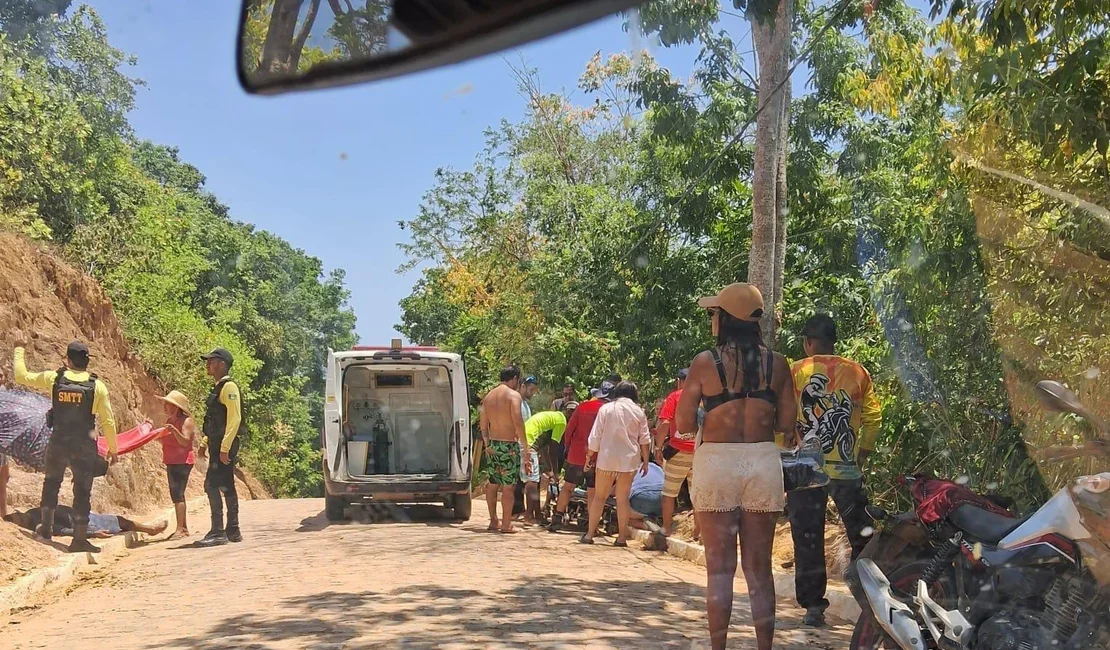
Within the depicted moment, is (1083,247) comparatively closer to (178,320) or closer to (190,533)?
(190,533)

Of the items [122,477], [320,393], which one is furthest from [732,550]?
[320,393]

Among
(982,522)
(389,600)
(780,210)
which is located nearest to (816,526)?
(982,522)

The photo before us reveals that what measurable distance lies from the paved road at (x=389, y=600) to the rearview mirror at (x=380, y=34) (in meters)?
3.12

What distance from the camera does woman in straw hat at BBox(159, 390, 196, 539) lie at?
10.1 metres

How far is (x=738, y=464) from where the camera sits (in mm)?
4840

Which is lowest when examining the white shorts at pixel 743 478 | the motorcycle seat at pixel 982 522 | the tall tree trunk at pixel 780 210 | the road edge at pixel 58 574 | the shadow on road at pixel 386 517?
the road edge at pixel 58 574

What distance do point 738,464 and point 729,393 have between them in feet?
1.06

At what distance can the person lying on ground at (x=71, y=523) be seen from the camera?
362 inches

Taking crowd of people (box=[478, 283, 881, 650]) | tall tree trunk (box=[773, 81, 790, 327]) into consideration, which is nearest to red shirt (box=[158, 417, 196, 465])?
crowd of people (box=[478, 283, 881, 650])

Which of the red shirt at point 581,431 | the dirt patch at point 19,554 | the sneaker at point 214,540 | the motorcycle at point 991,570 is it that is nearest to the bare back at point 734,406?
the motorcycle at point 991,570

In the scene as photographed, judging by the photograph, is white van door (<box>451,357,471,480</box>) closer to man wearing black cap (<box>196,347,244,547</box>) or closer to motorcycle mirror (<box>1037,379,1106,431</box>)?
man wearing black cap (<box>196,347,244,547</box>)

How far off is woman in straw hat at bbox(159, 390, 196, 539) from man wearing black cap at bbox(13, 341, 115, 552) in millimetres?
1148

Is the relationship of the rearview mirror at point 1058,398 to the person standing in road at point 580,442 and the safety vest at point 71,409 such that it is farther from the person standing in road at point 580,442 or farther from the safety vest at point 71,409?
the safety vest at point 71,409

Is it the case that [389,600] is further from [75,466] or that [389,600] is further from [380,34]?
[380,34]
